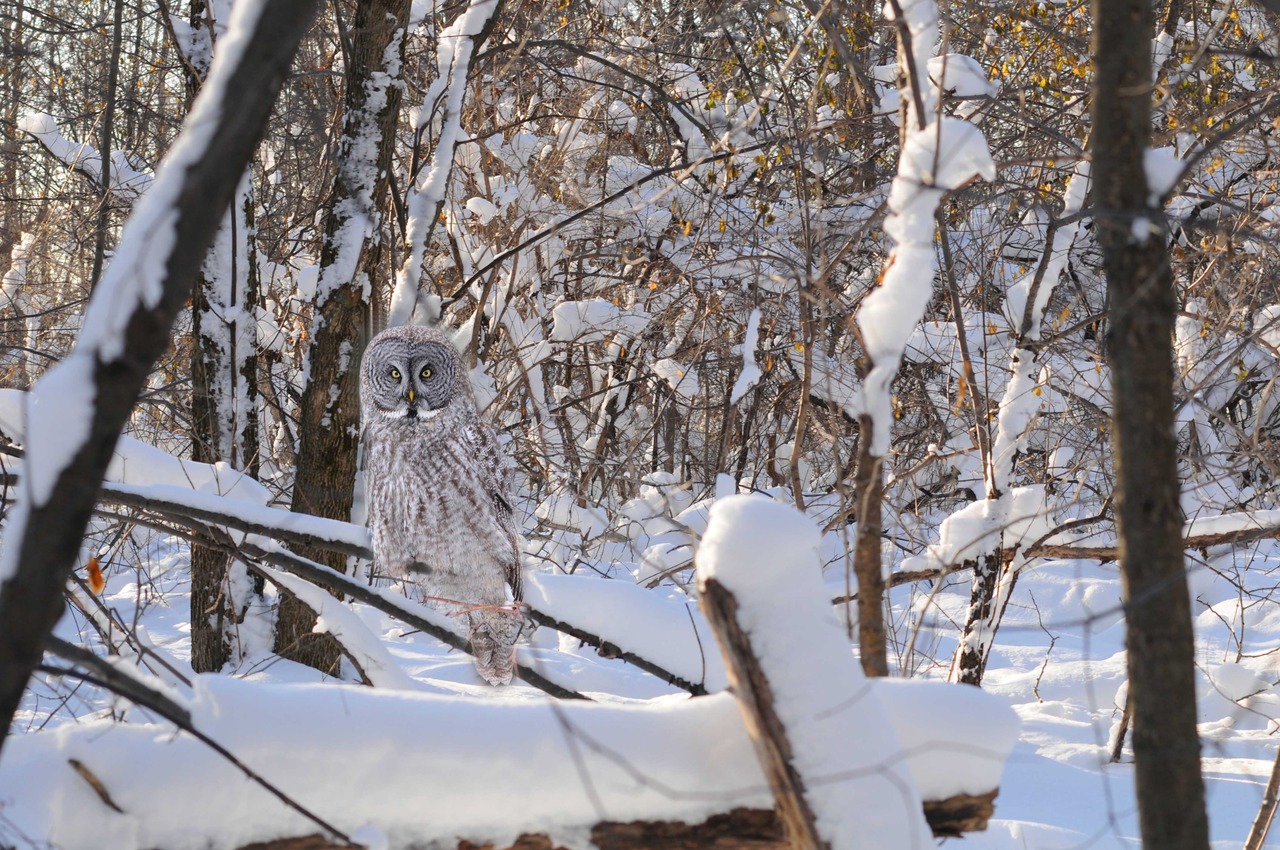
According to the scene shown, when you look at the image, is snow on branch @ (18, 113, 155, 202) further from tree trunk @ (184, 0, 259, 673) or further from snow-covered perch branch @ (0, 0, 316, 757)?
snow-covered perch branch @ (0, 0, 316, 757)

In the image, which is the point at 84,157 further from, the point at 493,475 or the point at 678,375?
the point at 493,475

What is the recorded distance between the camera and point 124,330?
3.22 ft

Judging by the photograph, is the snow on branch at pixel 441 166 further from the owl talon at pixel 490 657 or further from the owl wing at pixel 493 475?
the owl talon at pixel 490 657

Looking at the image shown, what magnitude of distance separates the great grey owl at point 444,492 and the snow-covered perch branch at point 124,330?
1.81m

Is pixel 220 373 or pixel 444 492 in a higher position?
pixel 220 373

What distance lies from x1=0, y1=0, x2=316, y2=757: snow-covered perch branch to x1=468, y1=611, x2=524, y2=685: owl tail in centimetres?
191

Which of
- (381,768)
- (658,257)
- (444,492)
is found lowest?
(381,768)

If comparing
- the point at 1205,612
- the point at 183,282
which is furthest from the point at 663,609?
the point at 1205,612

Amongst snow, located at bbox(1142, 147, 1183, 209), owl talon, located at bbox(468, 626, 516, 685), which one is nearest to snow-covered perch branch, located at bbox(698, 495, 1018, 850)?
snow, located at bbox(1142, 147, 1183, 209)

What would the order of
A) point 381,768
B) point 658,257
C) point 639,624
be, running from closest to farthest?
point 381,768, point 639,624, point 658,257

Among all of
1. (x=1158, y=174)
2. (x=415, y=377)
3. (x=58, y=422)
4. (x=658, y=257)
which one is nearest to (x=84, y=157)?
(x=658, y=257)

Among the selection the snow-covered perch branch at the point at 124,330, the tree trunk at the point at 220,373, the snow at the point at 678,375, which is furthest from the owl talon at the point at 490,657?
the snow at the point at 678,375

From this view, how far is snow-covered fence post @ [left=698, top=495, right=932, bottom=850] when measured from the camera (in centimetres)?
145

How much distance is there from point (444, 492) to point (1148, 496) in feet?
6.21
